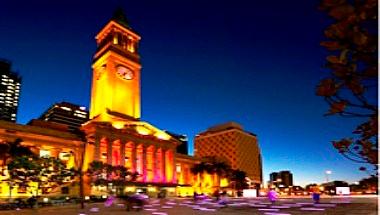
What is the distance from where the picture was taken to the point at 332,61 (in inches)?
142

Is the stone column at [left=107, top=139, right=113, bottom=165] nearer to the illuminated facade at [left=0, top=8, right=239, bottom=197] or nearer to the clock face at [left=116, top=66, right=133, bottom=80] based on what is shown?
the illuminated facade at [left=0, top=8, right=239, bottom=197]

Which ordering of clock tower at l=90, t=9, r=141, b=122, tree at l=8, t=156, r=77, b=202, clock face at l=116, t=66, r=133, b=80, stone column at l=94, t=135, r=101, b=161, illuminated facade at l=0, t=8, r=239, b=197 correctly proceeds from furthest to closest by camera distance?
clock face at l=116, t=66, r=133, b=80
clock tower at l=90, t=9, r=141, b=122
stone column at l=94, t=135, r=101, b=161
illuminated facade at l=0, t=8, r=239, b=197
tree at l=8, t=156, r=77, b=202

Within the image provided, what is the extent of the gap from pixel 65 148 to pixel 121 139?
1325cm

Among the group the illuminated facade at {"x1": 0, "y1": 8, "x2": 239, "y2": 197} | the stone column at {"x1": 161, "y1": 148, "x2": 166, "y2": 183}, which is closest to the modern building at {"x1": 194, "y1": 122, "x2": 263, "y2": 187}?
the illuminated facade at {"x1": 0, "y1": 8, "x2": 239, "y2": 197}

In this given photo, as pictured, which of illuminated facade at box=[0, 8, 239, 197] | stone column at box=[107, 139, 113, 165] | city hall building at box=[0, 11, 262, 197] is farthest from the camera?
stone column at box=[107, 139, 113, 165]

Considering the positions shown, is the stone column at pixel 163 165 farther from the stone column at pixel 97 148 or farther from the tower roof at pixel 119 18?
the tower roof at pixel 119 18

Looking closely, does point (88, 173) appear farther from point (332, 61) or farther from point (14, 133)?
point (332, 61)

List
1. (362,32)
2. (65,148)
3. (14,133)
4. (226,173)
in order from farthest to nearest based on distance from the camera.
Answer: (226,173)
(65,148)
(14,133)
(362,32)

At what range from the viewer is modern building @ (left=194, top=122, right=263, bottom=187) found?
177 meters

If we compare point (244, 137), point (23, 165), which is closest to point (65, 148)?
point (23, 165)

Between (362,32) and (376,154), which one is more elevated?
(362,32)

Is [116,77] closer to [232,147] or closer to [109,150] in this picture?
[109,150]

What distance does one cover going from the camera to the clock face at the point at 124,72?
114281 mm

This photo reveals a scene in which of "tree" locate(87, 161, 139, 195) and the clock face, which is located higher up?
the clock face
